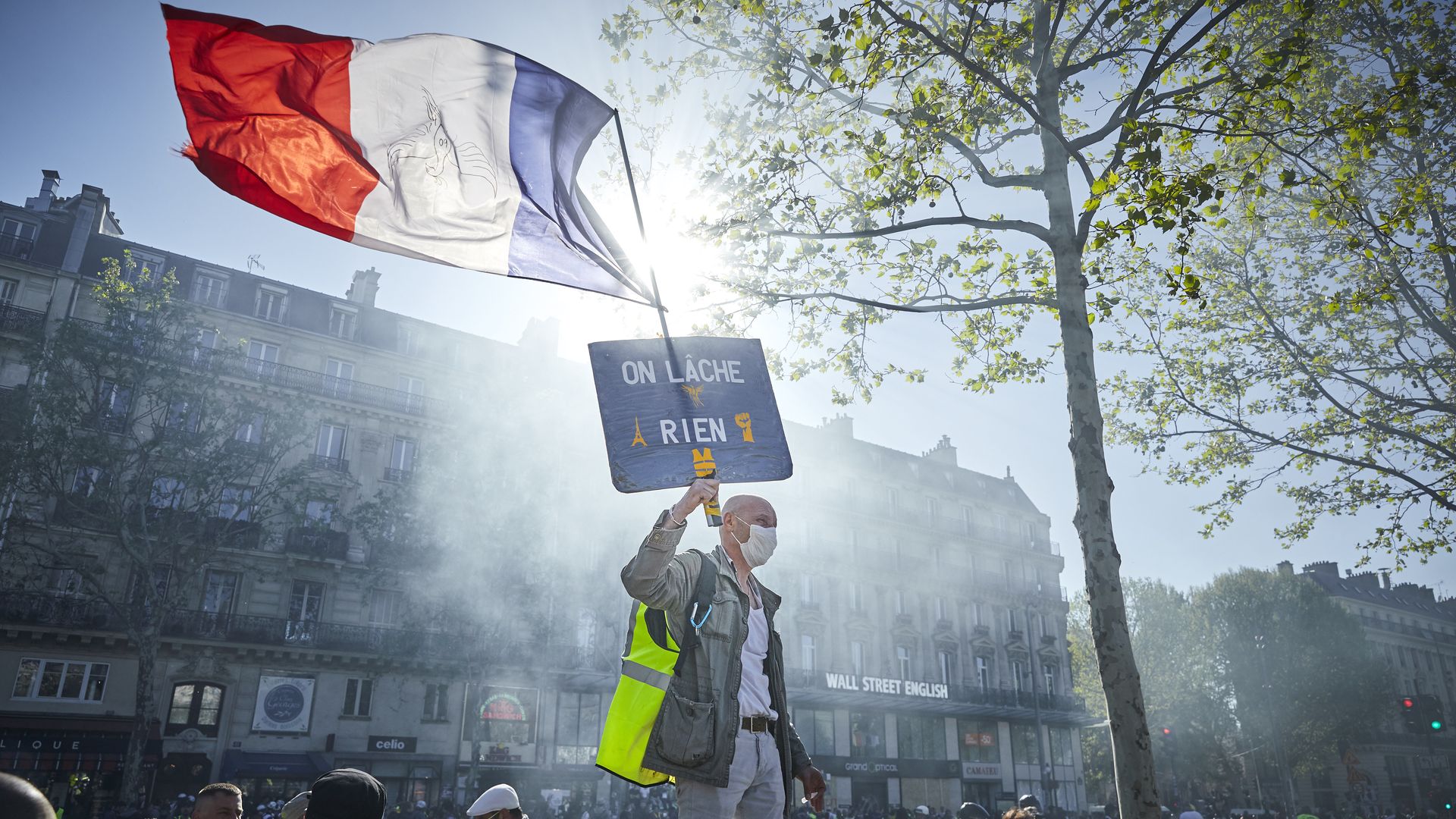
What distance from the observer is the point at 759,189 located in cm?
913

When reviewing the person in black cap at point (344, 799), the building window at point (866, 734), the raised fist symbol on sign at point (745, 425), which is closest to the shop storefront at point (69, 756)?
the person in black cap at point (344, 799)

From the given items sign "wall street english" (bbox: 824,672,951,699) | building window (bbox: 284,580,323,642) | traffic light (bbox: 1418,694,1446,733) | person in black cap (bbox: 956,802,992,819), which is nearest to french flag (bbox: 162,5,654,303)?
person in black cap (bbox: 956,802,992,819)

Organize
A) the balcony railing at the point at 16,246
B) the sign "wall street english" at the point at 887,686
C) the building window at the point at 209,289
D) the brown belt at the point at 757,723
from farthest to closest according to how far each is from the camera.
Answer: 1. the sign "wall street english" at the point at 887,686
2. the building window at the point at 209,289
3. the balcony railing at the point at 16,246
4. the brown belt at the point at 757,723

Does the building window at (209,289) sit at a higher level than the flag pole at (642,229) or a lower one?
higher

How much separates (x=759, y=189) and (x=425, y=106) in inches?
173

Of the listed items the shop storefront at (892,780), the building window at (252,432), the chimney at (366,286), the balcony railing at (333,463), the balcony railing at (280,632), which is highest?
the chimney at (366,286)

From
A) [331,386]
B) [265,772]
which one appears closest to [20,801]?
[265,772]

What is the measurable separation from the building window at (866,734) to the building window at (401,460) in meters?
23.0

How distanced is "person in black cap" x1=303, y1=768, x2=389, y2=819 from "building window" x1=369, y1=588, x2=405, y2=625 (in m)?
30.6

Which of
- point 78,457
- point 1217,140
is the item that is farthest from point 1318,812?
point 78,457

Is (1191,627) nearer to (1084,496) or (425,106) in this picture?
(1084,496)

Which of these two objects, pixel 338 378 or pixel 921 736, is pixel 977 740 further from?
pixel 338 378

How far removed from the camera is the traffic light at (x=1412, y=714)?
18344mm

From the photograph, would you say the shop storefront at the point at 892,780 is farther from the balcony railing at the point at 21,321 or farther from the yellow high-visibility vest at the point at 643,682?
the yellow high-visibility vest at the point at 643,682
